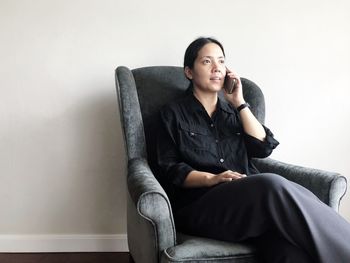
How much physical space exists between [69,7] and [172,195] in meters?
1.09

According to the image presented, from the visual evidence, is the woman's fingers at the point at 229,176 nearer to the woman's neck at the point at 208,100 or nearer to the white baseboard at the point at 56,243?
the woman's neck at the point at 208,100

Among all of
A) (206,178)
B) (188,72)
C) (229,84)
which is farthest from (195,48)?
(206,178)

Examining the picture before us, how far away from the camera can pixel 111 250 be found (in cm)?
210

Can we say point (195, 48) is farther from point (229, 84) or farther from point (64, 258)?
point (64, 258)

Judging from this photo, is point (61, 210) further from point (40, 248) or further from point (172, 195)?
point (172, 195)

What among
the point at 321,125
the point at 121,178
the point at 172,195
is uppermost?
the point at 321,125

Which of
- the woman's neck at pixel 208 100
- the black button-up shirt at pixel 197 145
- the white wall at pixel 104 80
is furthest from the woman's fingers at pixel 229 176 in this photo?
the white wall at pixel 104 80

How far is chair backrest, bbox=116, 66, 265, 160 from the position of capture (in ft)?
5.35

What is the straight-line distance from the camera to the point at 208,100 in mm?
1694

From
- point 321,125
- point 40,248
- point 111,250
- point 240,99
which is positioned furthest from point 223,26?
point 40,248

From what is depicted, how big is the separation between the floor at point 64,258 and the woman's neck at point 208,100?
871mm

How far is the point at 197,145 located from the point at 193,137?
0.04 meters

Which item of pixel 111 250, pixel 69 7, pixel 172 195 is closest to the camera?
pixel 172 195

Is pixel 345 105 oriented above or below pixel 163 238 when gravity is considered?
above
